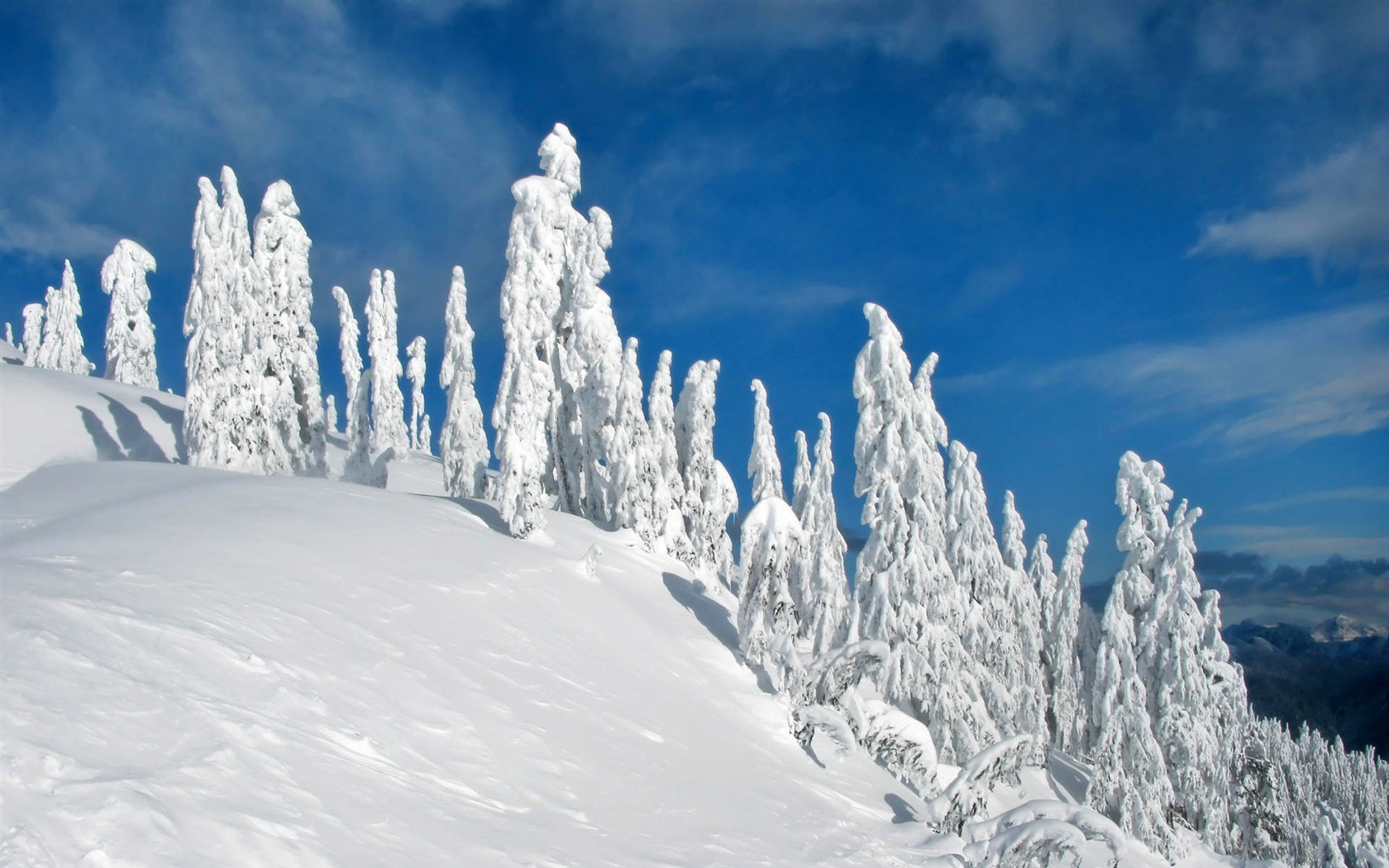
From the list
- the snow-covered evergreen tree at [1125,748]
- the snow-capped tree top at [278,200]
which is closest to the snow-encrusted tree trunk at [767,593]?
the snow-covered evergreen tree at [1125,748]

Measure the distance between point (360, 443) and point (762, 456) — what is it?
16742 mm

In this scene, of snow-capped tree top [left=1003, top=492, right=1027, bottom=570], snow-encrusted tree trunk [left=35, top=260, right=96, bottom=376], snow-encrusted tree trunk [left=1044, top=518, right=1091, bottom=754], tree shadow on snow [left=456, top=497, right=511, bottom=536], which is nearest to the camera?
tree shadow on snow [left=456, top=497, right=511, bottom=536]

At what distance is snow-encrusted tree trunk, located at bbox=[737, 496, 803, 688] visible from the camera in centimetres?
1883

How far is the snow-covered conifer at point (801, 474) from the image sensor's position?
40.4 metres

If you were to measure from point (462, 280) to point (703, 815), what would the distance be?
124ft

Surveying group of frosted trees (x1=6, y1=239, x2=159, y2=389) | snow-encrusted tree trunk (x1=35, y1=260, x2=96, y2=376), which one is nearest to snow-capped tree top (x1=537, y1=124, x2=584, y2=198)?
group of frosted trees (x1=6, y1=239, x2=159, y2=389)

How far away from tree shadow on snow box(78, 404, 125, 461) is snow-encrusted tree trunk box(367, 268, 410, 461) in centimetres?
1954

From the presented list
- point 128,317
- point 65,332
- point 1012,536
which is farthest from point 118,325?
point 1012,536

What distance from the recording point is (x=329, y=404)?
60.1 meters

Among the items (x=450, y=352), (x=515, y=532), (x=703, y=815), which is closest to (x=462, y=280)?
(x=450, y=352)

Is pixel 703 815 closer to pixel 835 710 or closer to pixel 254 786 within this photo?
pixel 254 786

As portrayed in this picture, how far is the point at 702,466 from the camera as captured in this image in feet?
104

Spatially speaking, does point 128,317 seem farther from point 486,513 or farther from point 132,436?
point 486,513

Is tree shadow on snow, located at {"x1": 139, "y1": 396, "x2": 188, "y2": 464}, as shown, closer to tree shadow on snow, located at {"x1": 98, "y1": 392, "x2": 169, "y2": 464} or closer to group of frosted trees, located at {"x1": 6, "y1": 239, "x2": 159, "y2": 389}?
tree shadow on snow, located at {"x1": 98, "y1": 392, "x2": 169, "y2": 464}
